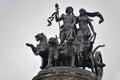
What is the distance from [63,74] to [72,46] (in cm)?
155

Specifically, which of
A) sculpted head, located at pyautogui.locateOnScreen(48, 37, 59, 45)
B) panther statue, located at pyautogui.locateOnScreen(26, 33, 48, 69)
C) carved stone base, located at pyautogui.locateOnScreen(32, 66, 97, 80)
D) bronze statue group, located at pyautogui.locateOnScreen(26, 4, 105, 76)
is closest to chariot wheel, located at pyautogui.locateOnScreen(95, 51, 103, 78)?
bronze statue group, located at pyautogui.locateOnScreen(26, 4, 105, 76)

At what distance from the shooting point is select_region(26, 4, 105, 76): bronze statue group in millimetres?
22812

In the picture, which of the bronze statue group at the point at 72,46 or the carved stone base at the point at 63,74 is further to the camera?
the bronze statue group at the point at 72,46

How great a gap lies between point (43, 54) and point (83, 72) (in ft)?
7.71

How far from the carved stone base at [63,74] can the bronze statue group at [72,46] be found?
1.60ft

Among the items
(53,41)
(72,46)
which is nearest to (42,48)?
(53,41)

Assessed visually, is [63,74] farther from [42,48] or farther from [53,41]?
[42,48]

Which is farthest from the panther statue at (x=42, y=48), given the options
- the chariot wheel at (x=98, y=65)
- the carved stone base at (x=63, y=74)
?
the chariot wheel at (x=98, y=65)

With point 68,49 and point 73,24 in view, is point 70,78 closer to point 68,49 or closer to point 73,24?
point 68,49

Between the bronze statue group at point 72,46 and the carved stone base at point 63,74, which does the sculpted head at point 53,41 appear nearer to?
the bronze statue group at point 72,46

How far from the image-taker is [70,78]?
22031mm

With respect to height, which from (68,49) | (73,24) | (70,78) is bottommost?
(70,78)

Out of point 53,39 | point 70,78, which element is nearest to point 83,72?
point 70,78

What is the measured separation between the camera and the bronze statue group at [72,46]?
22.8 metres
